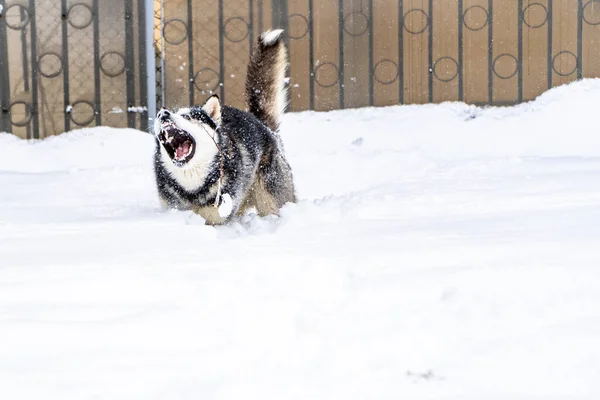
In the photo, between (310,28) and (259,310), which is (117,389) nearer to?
(259,310)

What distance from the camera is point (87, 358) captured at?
177cm

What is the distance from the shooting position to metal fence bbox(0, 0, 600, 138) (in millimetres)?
6484

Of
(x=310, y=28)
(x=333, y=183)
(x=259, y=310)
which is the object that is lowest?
(x=333, y=183)

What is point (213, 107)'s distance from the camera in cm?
348

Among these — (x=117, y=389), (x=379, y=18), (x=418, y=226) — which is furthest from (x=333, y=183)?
(x=117, y=389)

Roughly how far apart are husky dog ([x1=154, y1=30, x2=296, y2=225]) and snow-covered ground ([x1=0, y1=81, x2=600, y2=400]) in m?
0.23

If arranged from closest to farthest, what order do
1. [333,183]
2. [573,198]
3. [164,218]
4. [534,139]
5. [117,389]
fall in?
[117,389] < [573,198] < [164,218] < [333,183] < [534,139]

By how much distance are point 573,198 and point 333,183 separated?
2.60 metres

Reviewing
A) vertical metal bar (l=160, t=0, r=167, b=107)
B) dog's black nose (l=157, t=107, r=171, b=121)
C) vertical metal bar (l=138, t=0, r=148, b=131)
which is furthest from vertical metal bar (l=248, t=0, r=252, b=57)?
dog's black nose (l=157, t=107, r=171, b=121)

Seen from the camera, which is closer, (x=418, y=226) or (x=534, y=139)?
(x=418, y=226)

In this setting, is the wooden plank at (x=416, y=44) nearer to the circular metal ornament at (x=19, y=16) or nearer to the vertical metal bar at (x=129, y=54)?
the vertical metal bar at (x=129, y=54)

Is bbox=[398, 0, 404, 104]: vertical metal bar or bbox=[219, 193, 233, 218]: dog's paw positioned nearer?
bbox=[219, 193, 233, 218]: dog's paw

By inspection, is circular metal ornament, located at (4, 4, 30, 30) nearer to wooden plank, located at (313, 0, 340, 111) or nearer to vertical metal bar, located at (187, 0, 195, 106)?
vertical metal bar, located at (187, 0, 195, 106)

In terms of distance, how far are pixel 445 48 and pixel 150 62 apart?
102 inches
